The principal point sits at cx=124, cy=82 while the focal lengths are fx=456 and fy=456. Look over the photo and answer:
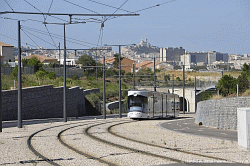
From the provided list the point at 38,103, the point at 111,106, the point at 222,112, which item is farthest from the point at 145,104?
the point at 111,106

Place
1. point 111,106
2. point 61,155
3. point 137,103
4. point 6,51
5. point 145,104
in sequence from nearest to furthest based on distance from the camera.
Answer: point 61,155
point 145,104
point 137,103
point 111,106
point 6,51

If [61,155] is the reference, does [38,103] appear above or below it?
below

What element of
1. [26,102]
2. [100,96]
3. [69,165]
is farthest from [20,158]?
[100,96]

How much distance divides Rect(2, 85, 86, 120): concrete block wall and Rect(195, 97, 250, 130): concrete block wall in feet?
62.6

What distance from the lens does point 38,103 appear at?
48156 millimetres

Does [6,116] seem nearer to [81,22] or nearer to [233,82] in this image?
[81,22]

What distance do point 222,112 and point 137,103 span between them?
15.2 metres

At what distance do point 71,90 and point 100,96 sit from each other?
13.0 meters

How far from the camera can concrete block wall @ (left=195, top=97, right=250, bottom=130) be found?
82.6 ft

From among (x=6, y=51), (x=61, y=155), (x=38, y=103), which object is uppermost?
(x=6, y=51)

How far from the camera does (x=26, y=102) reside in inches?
1793

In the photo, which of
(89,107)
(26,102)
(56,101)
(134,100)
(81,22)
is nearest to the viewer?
(81,22)

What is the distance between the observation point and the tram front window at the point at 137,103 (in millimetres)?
41156

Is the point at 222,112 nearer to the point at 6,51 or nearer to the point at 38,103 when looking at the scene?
the point at 38,103
